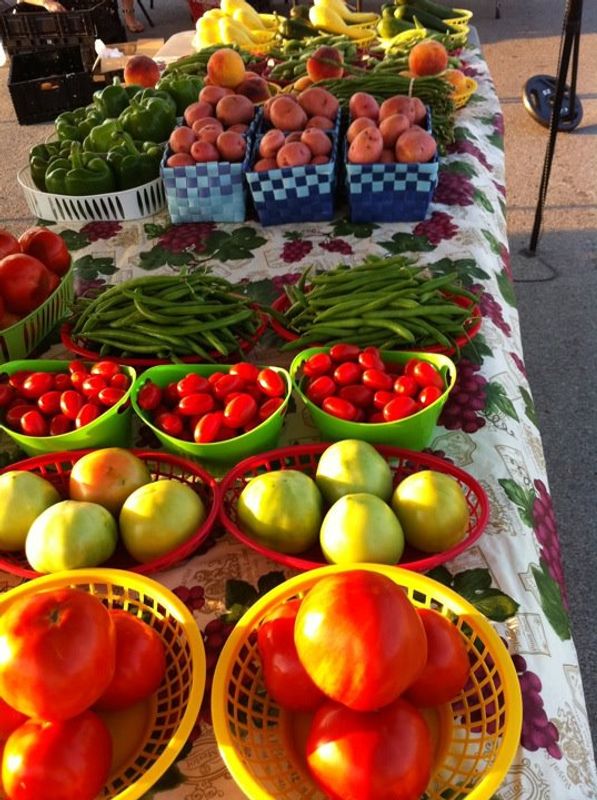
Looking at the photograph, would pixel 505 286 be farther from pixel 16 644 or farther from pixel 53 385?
pixel 16 644

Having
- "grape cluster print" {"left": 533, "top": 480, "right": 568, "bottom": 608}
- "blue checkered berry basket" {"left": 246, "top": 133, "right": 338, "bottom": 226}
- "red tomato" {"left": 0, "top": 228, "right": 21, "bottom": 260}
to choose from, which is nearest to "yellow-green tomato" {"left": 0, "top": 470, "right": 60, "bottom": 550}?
"red tomato" {"left": 0, "top": 228, "right": 21, "bottom": 260}

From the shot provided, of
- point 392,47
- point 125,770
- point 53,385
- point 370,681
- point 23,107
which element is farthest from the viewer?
point 23,107

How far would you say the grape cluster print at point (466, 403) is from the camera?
1.47 m

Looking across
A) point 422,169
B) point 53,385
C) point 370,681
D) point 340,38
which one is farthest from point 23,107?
point 370,681

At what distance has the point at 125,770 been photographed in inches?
35.1

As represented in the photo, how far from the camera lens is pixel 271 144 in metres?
2.20

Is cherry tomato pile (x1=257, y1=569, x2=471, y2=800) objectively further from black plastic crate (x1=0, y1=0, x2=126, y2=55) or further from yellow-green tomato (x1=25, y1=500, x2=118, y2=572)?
black plastic crate (x1=0, y1=0, x2=126, y2=55)

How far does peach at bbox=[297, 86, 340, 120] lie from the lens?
2381 mm

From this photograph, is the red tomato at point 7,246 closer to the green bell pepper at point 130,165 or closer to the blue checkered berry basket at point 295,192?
the green bell pepper at point 130,165

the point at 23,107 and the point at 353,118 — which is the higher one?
the point at 353,118

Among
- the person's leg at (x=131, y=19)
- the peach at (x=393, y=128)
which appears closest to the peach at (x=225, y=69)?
the peach at (x=393, y=128)

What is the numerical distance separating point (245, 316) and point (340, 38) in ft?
8.15

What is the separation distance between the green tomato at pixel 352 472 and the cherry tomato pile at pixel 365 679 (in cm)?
34

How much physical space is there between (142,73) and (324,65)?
36.1 inches
